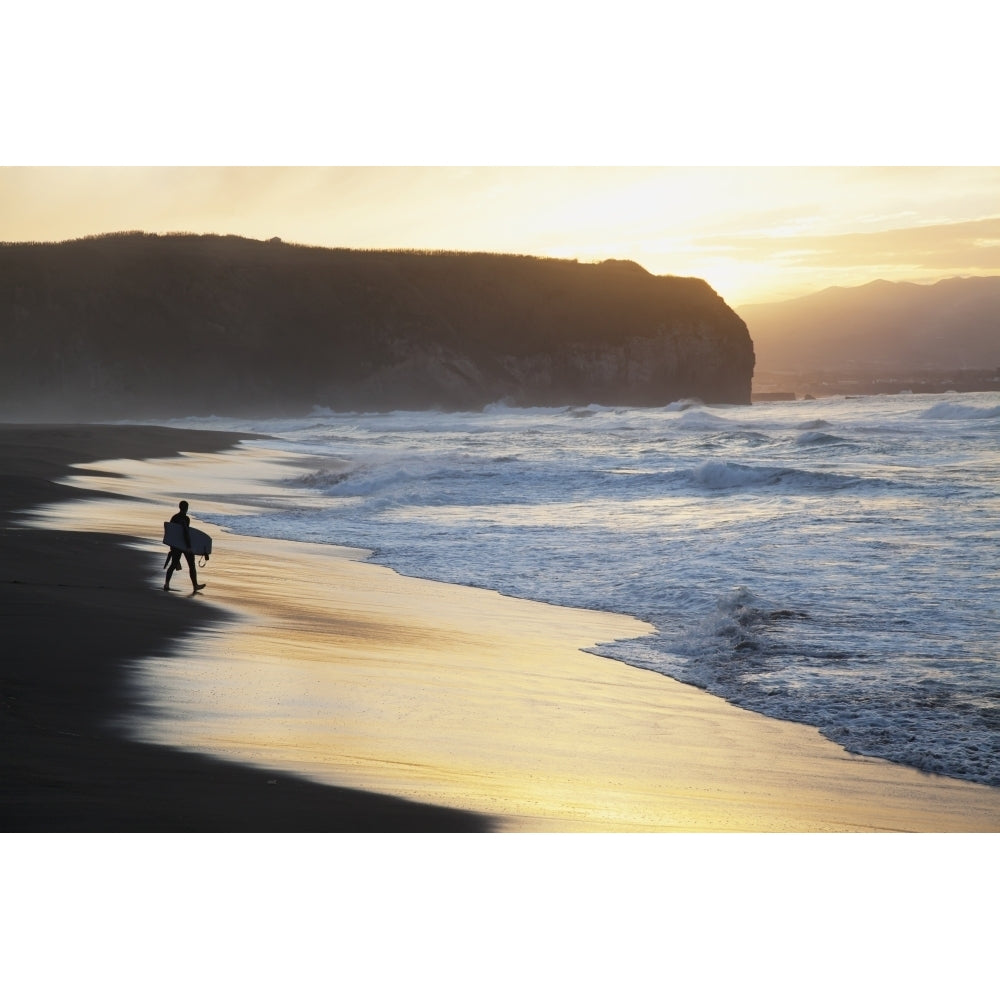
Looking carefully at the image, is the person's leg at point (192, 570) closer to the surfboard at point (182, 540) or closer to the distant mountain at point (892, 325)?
the surfboard at point (182, 540)

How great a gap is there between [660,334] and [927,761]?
52.8 meters

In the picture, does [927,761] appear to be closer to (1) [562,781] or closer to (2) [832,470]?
(1) [562,781]

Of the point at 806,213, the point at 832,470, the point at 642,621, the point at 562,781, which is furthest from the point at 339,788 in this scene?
the point at 832,470

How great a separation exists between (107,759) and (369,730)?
125cm

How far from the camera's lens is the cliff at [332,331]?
60.2ft

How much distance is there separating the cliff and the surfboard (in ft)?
13.0

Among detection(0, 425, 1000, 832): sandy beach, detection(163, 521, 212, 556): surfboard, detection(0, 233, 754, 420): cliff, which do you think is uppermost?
detection(0, 233, 754, 420): cliff

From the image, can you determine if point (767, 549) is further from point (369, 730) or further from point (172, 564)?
point (369, 730)

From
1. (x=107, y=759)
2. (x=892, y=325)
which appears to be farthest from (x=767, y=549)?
(x=107, y=759)

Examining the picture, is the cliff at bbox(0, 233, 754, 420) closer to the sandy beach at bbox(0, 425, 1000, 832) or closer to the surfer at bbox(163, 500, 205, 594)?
the surfer at bbox(163, 500, 205, 594)

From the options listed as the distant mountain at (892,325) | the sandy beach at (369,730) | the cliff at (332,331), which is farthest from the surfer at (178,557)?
the distant mountain at (892,325)

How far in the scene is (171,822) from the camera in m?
3.54

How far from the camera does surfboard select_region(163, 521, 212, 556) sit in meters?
7.16

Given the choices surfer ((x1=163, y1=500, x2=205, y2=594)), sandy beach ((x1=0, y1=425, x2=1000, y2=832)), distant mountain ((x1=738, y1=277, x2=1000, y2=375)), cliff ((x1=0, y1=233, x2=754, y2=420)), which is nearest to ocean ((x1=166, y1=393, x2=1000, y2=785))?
sandy beach ((x1=0, y1=425, x2=1000, y2=832))
